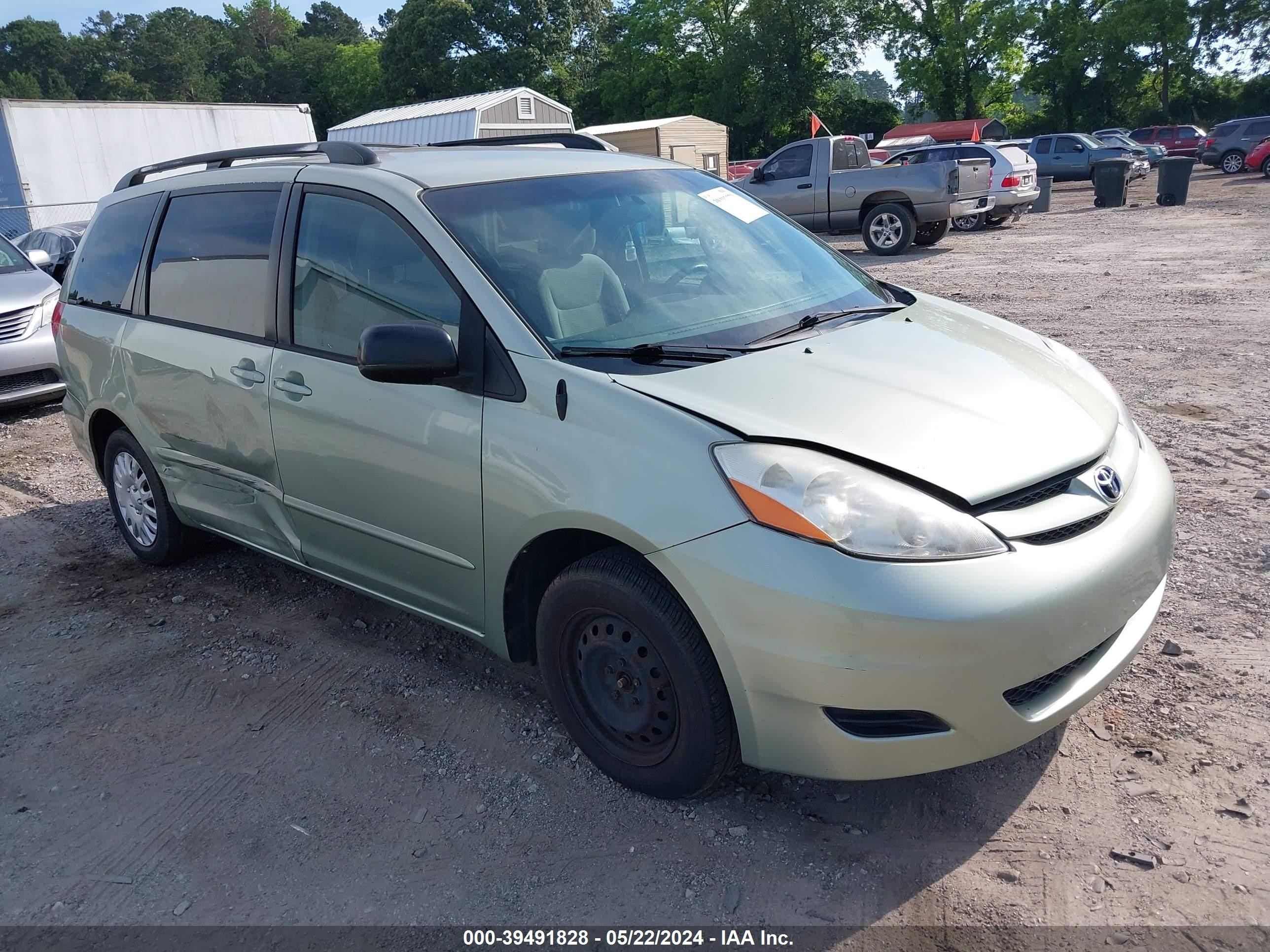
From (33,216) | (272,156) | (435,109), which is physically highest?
(435,109)

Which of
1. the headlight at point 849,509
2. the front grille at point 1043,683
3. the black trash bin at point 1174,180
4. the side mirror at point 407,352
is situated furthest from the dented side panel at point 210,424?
the black trash bin at point 1174,180

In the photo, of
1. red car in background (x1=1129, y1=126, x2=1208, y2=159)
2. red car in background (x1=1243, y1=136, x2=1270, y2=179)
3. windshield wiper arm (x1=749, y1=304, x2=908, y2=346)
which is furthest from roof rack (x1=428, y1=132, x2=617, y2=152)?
red car in background (x1=1129, y1=126, x2=1208, y2=159)

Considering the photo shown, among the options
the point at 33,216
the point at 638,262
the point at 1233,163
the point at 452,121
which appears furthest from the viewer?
the point at 1233,163

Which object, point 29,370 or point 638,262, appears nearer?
point 638,262

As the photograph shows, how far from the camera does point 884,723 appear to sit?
8.04 ft

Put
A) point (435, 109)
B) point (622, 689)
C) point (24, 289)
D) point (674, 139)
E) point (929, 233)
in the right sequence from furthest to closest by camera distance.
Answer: point (674, 139) < point (435, 109) < point (929, 233) < point (24, 289) < point (622, 689)

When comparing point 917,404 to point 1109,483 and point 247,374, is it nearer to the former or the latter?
point 1109,483

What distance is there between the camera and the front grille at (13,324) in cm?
818

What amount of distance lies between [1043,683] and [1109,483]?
598 mm

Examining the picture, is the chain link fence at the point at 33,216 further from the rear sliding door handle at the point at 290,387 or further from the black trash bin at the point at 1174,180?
the black trash bin at the point at 1174,180

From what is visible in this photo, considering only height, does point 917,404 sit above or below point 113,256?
below

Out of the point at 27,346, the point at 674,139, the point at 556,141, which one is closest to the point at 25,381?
the point at 27,346

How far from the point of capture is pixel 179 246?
169 inches

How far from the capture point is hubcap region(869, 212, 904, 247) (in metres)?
15.2
